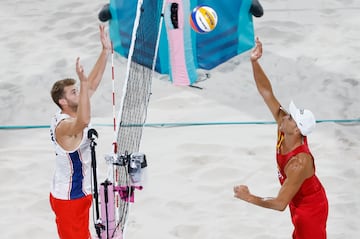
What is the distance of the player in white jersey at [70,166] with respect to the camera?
16.0 ft

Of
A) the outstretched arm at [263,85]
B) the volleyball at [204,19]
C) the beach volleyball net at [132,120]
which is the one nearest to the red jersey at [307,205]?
the outstretched arm at [263,85]

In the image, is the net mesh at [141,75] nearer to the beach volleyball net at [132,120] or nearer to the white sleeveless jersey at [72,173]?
the beach volleyball net at [132,120]

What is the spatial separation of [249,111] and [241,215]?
1.99 metres

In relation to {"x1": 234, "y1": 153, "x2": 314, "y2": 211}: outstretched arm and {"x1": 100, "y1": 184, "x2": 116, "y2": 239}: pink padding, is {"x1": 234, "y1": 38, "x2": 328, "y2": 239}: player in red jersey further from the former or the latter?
{"x1": 100, "y1": 184, "x2": 116, "y2": 239}: pink padding

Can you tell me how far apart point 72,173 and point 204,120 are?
9.72 feet

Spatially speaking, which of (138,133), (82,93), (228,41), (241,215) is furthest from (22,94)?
(82,93)

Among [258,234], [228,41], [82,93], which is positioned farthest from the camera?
[228,41]

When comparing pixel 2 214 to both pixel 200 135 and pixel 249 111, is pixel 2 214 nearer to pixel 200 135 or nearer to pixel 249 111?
pixel 200 135

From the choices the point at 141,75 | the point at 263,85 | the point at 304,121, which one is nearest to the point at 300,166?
the point at 304,121

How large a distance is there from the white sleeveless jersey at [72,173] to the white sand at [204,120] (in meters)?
1.05

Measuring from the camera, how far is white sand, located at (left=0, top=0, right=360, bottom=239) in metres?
6.20

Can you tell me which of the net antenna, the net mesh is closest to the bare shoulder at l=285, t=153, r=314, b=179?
the net antenna

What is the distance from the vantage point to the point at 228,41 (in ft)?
28.4

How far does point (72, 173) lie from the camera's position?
5.02m
